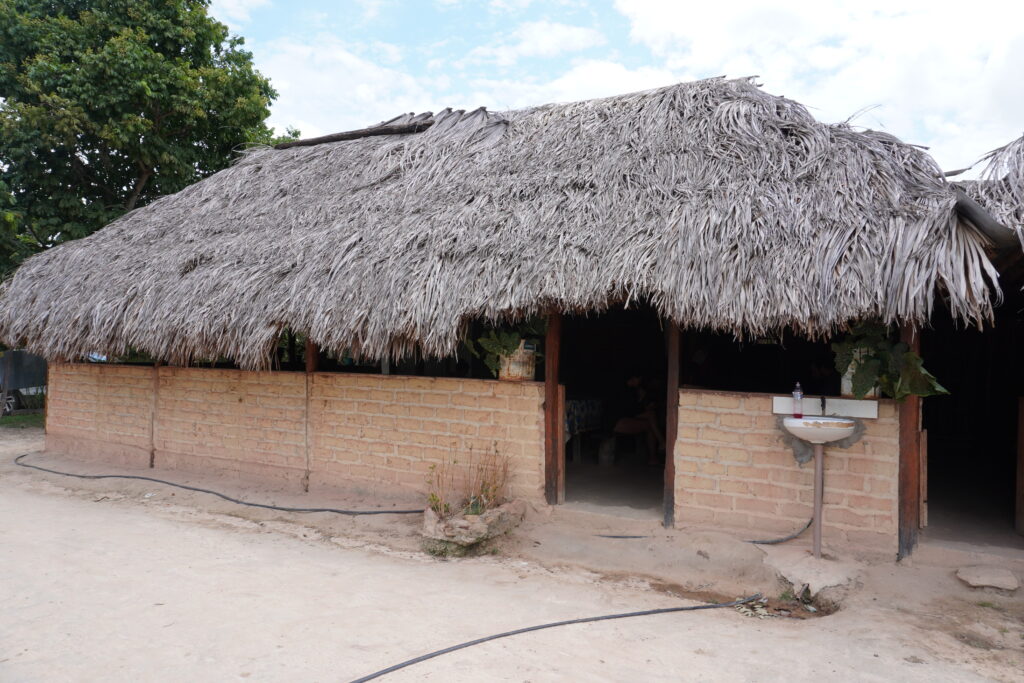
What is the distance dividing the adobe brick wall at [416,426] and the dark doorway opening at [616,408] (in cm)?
69

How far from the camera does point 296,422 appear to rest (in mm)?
7074

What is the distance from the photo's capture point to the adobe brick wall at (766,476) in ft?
14.9

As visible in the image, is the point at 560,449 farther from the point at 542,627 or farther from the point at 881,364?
the point at 881,364

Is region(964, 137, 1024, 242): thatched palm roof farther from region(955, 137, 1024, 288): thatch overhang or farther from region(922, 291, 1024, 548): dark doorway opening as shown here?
region(922, 291, 1024, 548): dark doorway opening

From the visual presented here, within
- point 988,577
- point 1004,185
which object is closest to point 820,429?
point 988,577

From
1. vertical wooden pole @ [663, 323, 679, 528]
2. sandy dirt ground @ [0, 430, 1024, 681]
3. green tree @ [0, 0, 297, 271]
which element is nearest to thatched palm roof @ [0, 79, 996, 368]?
vertical wooden pole @ [663, 323, 679, 528]

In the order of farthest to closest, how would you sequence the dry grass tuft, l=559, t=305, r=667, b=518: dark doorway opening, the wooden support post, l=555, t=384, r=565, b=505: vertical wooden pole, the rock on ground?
the wooden support post < l=559, t=305, r=667, b=518: dark doorway opening < l=555, t=384, r=565, b=505: vertical wooden pole < the dry grass tuft < the rock on ground

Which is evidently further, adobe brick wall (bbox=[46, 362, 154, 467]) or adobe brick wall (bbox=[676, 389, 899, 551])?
adobe brick wall (bbox=[46, 362, 154, 467])

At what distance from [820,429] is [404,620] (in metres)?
2.74

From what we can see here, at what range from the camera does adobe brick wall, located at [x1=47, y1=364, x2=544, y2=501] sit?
589 cm

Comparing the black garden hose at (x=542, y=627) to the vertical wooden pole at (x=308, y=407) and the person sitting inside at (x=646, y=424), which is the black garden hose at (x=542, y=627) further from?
the vertical wooden pole at (x=308, y=407)

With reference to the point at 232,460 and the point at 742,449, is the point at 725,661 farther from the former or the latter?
the point at 232,460

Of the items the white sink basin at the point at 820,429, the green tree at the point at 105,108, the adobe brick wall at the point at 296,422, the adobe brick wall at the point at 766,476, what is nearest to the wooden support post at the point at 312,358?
the adobe brick wall at the point at 296,422

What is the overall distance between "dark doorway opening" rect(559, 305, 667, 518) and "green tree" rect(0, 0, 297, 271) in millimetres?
6008
